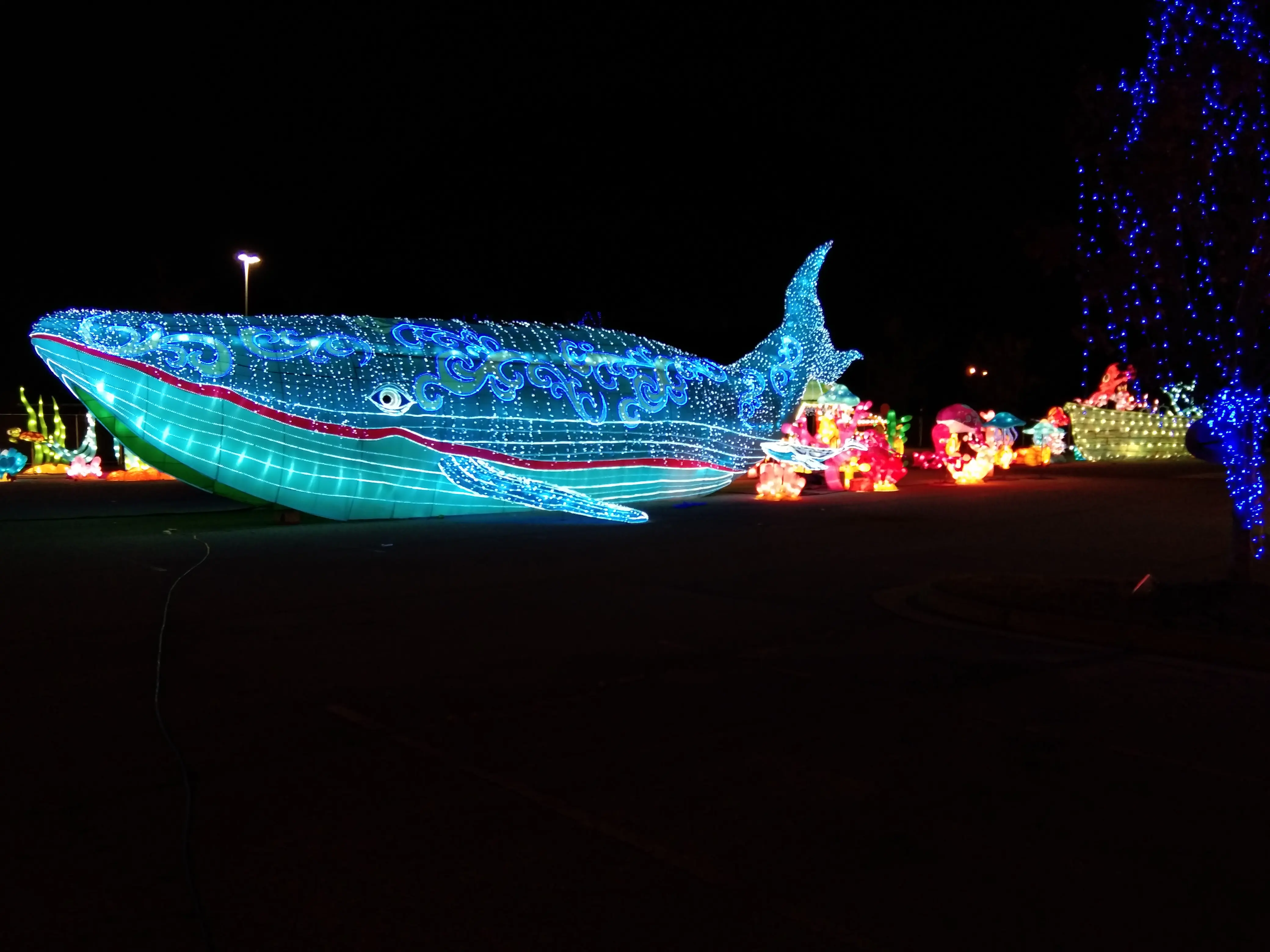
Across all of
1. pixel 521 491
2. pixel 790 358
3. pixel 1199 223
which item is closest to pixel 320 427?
pixel 521 491

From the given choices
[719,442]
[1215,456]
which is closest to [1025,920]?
[1215,456]

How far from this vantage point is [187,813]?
14.6 ft

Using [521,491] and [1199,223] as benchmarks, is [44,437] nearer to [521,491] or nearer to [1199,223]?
[521,491]

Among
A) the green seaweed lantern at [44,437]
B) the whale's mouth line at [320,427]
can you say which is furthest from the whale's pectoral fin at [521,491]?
the green seaweed lantern at [44,437]

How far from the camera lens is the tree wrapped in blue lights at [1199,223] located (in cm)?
841

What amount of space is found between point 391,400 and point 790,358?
33.0 ft

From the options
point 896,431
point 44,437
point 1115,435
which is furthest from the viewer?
point 1115,435

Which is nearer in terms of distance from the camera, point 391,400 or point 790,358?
point 391,400

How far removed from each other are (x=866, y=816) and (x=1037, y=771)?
1.09 metres

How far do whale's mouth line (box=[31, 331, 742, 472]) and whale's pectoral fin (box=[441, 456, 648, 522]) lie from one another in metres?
0.21

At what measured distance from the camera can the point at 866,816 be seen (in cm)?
445

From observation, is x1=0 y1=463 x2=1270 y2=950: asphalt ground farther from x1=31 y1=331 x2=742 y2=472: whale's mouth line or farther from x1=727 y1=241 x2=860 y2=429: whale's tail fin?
x1=727 y1=241 x2=860 y2=429: whale's tail fin

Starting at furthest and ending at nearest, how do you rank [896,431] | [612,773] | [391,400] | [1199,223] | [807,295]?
Result: 1. [896,431]
2. [807,295]
3. [391,400]
4. [1199,223]
5. [612,773]

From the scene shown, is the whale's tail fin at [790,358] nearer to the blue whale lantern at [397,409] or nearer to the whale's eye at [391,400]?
the blue whale lantern at [397,409]
